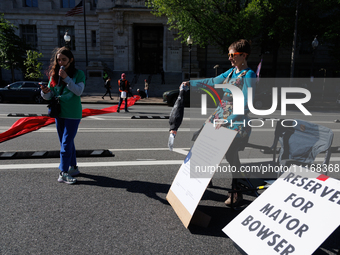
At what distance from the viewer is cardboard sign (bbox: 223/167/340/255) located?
206cm

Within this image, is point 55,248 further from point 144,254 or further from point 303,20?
point 303,20

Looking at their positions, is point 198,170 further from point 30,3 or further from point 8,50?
point 30,3

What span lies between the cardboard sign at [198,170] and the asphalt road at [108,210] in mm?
216

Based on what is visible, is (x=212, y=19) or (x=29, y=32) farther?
(x=29, y=32)

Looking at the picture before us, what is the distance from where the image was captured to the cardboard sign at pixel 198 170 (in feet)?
9.04

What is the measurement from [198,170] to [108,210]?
4.04ft

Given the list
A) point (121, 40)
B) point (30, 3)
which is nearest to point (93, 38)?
point (121, 40)

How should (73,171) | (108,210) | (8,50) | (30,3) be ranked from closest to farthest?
1. (108,210)
2. (73,171)
3. (8,50)
4. (30,3)

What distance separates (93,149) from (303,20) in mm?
23505

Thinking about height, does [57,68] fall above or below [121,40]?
below

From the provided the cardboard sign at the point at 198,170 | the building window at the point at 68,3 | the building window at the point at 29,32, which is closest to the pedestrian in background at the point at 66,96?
the cardboard sign at the point at 198,170

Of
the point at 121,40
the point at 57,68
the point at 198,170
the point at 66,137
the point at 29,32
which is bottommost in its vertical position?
the point at 198,170

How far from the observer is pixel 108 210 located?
327 cm

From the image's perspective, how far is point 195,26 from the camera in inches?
800
